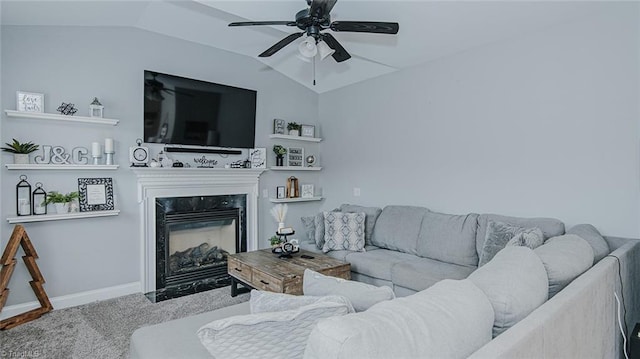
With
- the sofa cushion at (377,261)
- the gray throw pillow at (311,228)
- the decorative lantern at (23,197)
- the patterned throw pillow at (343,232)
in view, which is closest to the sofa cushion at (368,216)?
the patterned throw pillow at (343,232)

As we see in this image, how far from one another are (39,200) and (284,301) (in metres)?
3.15

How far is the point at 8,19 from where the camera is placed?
9.93ft

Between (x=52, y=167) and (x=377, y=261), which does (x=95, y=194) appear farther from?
(x=377, y=261)

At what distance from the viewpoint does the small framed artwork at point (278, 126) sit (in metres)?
4.92

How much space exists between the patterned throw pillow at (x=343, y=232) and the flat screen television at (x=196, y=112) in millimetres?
1617

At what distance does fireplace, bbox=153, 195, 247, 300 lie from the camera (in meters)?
3.95

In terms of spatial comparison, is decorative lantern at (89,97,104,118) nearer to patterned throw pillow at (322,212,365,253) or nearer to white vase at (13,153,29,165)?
white vase at (13,153,29,165)

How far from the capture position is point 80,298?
3.47 m

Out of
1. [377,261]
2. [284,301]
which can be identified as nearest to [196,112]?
[377,261]

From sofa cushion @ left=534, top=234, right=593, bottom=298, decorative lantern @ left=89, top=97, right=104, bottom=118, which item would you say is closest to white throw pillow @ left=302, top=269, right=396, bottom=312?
sofa cushion @ left=534, top=234, right=593, bottom=298

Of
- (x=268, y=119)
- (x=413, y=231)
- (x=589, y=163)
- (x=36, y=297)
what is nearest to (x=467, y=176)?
(x=413, y=231)

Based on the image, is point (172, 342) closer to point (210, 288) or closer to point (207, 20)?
point (210, 288)

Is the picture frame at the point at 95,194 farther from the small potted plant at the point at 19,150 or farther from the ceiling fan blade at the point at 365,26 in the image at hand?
the ceiling fan blade at the point at 365,26

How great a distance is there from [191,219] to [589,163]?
401 centimetres
